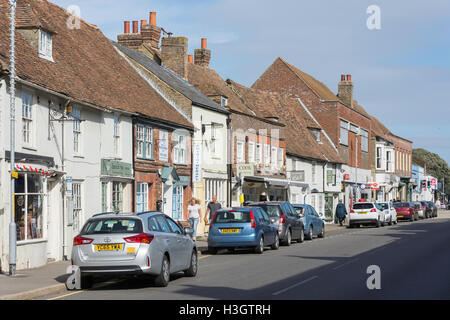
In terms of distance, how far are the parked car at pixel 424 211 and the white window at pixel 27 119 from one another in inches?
1903

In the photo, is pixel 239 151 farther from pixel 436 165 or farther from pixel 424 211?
pixel 436 165

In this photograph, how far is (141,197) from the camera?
92.5 feet

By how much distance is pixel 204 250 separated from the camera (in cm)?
2586

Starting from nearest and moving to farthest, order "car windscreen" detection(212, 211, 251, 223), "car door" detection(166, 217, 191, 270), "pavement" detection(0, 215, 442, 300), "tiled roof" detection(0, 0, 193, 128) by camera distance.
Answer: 1. "pavement" detection(0, 215, 442, 300)
2. "car door" detection(166, 217, 191, 270)
3. "tiled roof" detection(0, 0, 193, 128)
4. "car windscreen" detection(212, 211, 251, 223)

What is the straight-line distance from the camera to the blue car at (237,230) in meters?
23.8

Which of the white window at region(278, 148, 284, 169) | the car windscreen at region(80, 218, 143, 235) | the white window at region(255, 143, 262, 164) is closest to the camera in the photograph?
the car windscreen at region(80, 218, 143, 235)

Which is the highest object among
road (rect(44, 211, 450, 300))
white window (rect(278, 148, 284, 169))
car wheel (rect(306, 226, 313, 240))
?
white window (rect(278, 148, 284, 169))

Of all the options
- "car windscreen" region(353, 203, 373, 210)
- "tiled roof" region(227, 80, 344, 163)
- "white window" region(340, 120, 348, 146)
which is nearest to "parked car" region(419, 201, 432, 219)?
"white window" region(340, 120, 348, 146)

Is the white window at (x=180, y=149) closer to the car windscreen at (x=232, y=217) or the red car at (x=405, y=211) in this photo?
the car windscreen at (x=232, y=217)

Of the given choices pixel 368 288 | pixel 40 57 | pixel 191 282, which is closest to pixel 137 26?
pixel 40 57

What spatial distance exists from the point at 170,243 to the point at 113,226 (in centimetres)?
137

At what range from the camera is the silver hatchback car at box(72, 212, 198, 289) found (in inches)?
563

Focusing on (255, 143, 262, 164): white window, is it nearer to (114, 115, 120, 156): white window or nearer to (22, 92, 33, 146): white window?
(114, 115, 120, 156): white window

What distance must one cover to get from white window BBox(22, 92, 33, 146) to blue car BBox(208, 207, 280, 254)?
7181 mm
